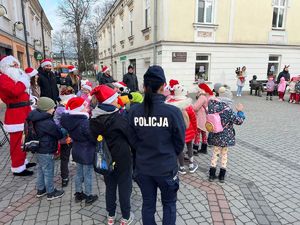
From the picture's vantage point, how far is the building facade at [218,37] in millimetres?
13711

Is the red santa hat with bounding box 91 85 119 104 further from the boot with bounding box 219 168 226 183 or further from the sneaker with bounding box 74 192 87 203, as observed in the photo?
the boot with bounding box 219 168 226 183

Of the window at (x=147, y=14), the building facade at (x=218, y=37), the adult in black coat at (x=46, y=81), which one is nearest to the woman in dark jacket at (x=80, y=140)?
the adult in black coat at (x=46, y=81)

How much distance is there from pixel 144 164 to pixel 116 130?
50cm

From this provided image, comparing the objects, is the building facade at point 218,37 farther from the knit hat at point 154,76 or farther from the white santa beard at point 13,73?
the knit hat at point 154,76

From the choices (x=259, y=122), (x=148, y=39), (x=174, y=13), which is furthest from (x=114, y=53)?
(x=259, y=122)

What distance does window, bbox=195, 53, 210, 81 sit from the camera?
48.4 feet

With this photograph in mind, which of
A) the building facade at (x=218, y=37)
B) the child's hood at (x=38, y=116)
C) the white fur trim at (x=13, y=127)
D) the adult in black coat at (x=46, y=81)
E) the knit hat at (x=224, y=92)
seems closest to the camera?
the child's hood at (x=38, y=116)

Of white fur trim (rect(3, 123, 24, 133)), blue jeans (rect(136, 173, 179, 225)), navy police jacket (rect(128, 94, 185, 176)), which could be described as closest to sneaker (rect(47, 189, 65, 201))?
white fur trim (rect(3, 123, 24, 133))

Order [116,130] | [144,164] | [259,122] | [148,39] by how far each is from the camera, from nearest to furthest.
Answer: [144,164]
[116,130]
[259,122]
[148,39]

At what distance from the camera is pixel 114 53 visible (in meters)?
28.6

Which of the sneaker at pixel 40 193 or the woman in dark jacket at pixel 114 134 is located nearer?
the woman in dark jacket at pixel 114 134

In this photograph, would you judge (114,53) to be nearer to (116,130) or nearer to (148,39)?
(148,39)

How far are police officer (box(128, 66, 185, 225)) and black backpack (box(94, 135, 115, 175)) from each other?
1.21 feet

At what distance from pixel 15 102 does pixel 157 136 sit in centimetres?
303
